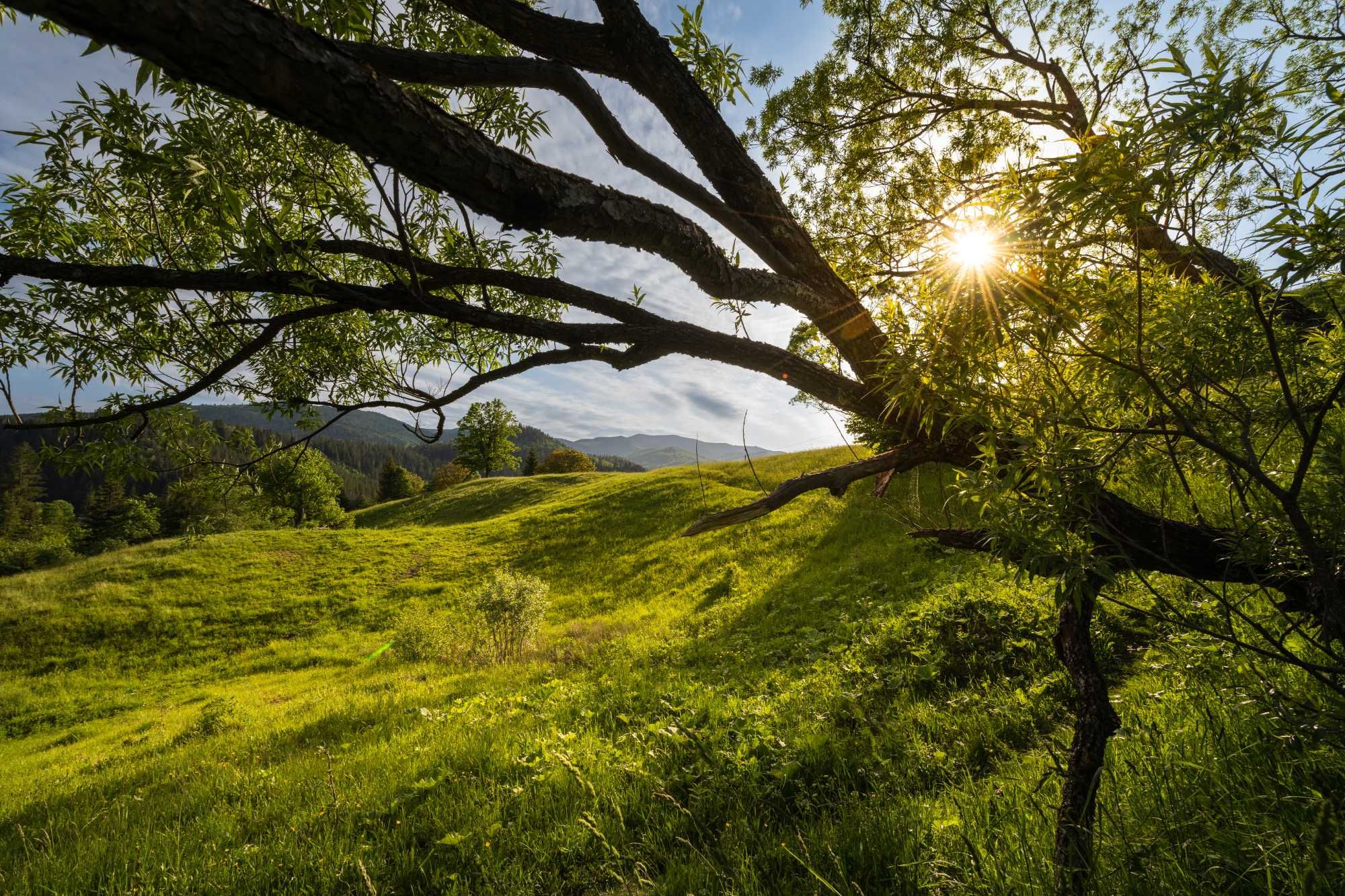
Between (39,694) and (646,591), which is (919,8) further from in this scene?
(39,694)

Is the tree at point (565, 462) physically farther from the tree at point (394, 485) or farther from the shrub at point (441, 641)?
the shrub at point (441, 641)

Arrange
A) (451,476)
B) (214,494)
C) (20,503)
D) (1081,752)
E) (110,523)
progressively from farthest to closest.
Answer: (451,476) < (20,503) < (110,523) < (214,494) < (1081,752)

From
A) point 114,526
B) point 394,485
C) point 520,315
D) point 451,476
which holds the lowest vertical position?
point 114,526

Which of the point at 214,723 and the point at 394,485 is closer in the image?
the point at 214,723

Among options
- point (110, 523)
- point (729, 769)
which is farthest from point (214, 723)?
point (110, 523)

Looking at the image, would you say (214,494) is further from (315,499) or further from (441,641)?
(315,499)

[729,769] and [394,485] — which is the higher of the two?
[394,485]

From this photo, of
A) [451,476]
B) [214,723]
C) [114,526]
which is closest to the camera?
[214,723]

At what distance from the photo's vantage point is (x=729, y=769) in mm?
4695

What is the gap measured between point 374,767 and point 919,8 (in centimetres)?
1385

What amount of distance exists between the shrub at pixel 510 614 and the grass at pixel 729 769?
2.77 ft

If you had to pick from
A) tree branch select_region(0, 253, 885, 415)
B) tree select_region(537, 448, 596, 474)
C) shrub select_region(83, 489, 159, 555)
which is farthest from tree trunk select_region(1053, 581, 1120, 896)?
shrub select_region(83, 489, 159, 555)

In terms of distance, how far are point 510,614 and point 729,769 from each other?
11845mm

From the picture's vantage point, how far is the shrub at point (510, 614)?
1470 centimetres
